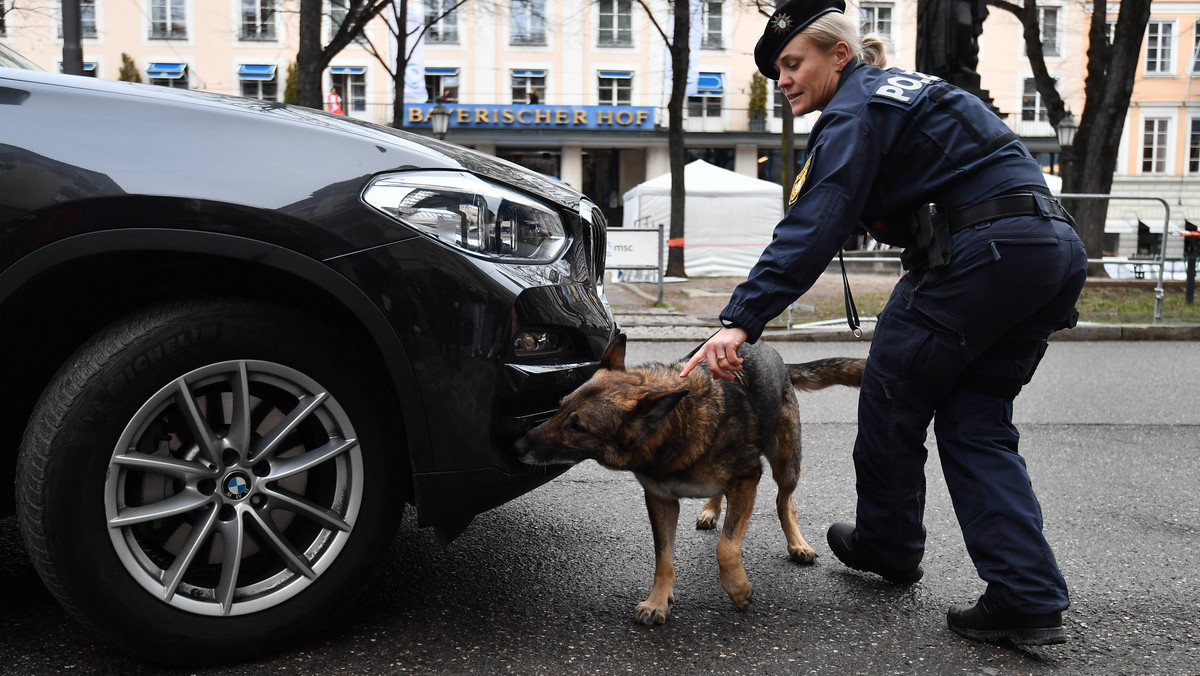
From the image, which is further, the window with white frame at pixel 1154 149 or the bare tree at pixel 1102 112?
the window with white frame at pixel 1154 149

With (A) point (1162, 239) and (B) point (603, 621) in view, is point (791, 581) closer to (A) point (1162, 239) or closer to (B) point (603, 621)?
(B) point (603, 621)

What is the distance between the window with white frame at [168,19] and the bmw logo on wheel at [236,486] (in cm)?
4493

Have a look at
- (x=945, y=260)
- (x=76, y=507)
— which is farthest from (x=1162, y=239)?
(x=76, y=507)

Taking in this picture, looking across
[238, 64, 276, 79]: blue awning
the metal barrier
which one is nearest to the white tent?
the metal barrier

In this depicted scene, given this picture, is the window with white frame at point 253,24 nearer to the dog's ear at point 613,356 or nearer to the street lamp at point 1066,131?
the street lamp at point 1066,131

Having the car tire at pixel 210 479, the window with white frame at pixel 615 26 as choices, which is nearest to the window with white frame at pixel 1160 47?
the window with white frame at pixel 615 26

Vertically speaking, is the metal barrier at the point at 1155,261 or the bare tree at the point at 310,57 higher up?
the bare tree at the point at 310,57

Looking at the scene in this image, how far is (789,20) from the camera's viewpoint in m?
2.83

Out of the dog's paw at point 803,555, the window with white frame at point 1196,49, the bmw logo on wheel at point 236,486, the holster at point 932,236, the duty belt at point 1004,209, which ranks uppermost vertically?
the window with white frame at point 1196,49

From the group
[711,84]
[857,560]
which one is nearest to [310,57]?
[857,560]

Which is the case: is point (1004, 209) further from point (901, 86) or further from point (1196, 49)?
point (1196, 49)

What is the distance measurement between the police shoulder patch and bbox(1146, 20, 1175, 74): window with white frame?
50.4 meters

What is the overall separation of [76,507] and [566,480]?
2.49 meters

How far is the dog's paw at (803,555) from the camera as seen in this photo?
11.4ft
